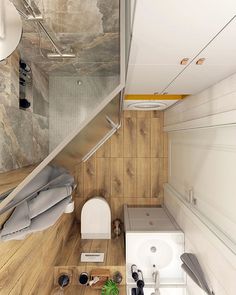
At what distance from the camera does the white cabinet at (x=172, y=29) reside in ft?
2.16

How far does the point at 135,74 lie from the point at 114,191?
185 cm

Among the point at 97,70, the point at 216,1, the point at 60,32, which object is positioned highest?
the point at 60,32

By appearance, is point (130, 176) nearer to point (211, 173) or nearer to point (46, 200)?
point (211, 173)

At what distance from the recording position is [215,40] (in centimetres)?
86

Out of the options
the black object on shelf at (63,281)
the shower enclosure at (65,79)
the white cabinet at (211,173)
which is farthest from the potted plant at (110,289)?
the shower enclosure at (65,79)

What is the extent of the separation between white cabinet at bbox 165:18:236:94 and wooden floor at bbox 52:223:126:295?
1565 millimetres

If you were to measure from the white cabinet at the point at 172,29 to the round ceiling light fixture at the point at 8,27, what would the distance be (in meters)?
0.64

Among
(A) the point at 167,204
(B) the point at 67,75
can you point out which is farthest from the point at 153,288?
(B) the point at 67,75

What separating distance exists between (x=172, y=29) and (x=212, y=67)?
0.48 m

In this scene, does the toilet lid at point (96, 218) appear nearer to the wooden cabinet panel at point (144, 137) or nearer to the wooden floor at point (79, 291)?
the wooden floor at point (79, 291)

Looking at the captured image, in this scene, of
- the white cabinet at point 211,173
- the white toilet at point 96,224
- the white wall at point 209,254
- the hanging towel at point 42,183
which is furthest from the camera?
the white toilet at point 96,224

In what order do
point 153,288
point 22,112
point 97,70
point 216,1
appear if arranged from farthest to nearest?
1. point 153,288
2. point 22,112
3. point 97,70
4. point 216,1

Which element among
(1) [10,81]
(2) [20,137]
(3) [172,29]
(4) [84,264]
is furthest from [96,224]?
(3) [172,29]

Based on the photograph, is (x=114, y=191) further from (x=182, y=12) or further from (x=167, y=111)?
(x=182, y=12)
